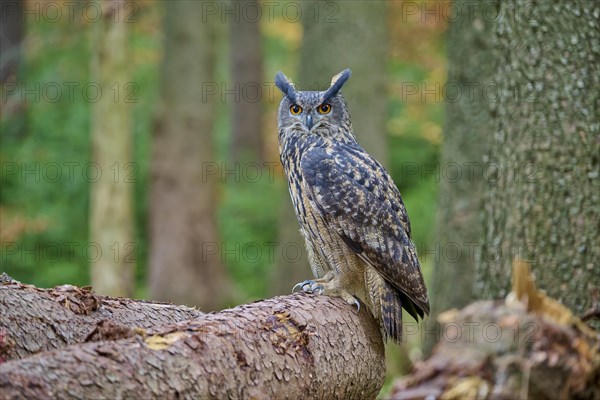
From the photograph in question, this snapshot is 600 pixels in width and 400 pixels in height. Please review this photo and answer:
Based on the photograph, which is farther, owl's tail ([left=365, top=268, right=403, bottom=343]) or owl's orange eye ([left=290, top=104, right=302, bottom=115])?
owl's orange eye ([left=290, top=104, right=302, bottom=115])

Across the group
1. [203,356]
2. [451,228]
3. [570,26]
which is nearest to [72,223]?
[451,228]

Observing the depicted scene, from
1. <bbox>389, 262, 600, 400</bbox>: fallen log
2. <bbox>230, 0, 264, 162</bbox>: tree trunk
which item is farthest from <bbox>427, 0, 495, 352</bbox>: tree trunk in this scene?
<bbox>230, 0, 264, 162</bbox>: tree trunk

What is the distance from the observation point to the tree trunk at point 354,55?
31.3 feet

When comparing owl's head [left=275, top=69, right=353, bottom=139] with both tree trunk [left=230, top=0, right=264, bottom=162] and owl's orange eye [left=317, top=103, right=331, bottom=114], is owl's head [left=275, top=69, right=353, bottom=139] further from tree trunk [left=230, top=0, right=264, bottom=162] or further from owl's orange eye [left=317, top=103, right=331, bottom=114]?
tree trunk [left=230, top=0, right=264, bottom=162]

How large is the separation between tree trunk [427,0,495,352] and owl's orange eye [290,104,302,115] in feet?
10.6

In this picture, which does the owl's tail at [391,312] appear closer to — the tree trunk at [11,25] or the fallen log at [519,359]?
the fallen log at [519,359]

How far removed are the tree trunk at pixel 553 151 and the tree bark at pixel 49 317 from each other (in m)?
2.75

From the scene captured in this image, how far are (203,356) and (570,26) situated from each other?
364 centimetres

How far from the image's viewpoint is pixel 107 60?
11172mm

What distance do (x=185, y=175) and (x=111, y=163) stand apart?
1.82 metres

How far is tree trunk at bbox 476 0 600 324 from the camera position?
5.45 metres

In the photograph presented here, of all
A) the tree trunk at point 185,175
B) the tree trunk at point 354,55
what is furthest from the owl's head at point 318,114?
the tree trunk at point 185,175

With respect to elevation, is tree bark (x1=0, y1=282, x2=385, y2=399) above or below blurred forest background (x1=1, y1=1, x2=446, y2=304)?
below

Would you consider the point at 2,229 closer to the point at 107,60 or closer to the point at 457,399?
the point at 107,60
